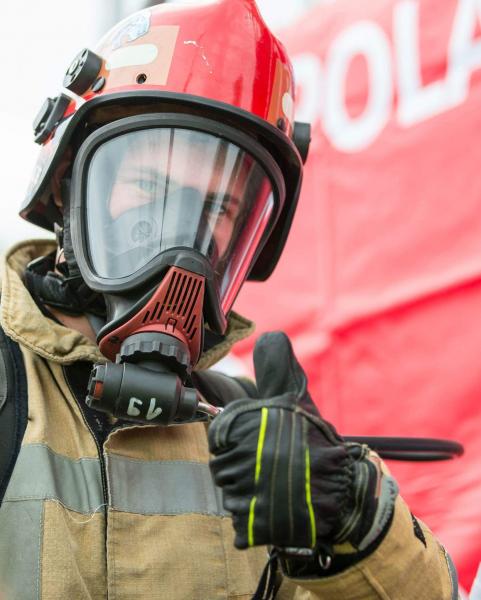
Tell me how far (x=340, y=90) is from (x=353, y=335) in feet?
3.17

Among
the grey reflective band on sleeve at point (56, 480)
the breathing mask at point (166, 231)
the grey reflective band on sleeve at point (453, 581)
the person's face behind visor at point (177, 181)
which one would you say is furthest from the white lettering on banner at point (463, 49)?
the grey reflective band on sleeve at point (56, 480)

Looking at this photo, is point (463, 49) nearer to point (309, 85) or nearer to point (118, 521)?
point (309, 85)

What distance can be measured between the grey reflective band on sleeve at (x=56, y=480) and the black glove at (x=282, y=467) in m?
0.44

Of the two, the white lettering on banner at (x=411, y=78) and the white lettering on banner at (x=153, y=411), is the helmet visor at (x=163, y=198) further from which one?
the white lettering on banner at (x=411, y=78)

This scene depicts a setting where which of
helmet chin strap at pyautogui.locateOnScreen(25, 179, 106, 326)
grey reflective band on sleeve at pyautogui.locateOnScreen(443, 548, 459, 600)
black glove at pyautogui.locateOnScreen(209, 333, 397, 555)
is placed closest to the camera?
black glove at pyautogui.locateOnScreen(209, 333, 397, 555)

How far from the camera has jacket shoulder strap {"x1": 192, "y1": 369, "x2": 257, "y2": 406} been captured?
86.0 inches

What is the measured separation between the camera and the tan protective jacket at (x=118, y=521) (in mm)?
1600

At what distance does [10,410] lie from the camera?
1.73 metres

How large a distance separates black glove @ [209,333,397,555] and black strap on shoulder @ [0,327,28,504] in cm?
48

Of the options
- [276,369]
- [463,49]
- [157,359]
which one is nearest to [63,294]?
[157,359]

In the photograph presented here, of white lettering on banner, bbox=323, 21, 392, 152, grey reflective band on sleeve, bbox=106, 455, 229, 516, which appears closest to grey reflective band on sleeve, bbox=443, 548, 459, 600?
grey reflective band on sleeve, bbox=106, 455, 229, 516

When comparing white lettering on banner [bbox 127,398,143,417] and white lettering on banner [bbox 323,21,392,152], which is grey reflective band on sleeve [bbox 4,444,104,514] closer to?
white lettering on banner [bbox 127,398,143,417]

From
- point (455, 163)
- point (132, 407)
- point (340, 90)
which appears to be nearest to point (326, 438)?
point (132, 407)

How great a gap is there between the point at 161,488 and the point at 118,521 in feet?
0.50
